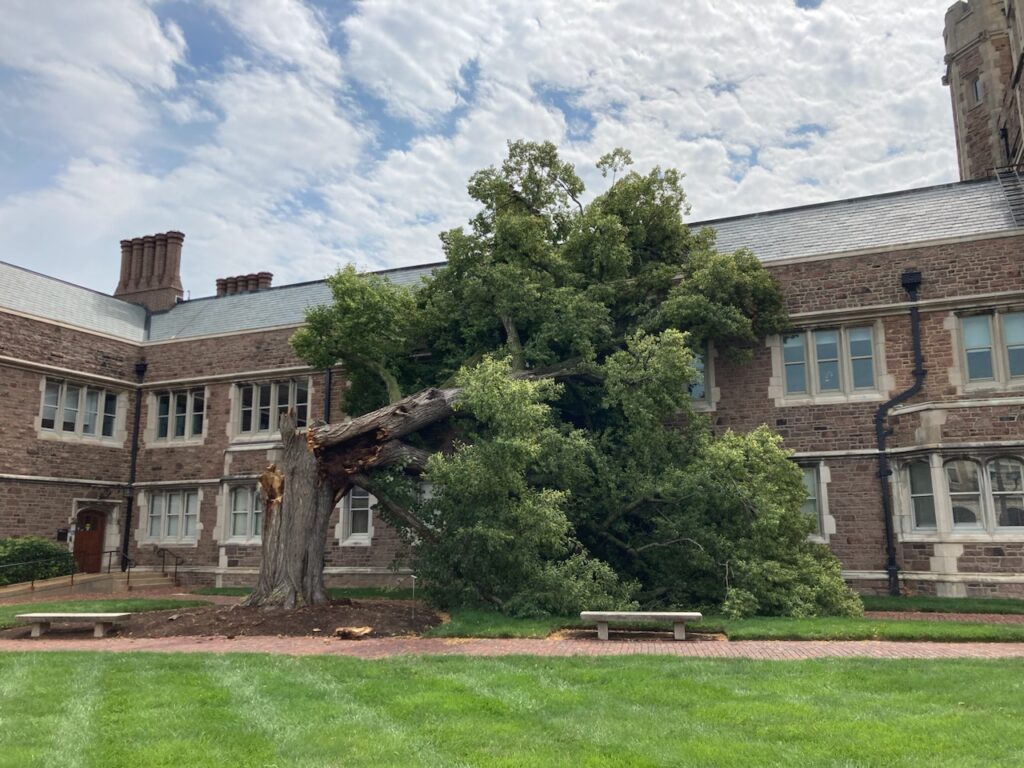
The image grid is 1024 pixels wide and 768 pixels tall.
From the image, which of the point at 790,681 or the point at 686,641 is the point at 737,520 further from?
the point at 790,681

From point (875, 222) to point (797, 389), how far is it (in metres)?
4.62

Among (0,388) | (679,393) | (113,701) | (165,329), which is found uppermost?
(165,329)

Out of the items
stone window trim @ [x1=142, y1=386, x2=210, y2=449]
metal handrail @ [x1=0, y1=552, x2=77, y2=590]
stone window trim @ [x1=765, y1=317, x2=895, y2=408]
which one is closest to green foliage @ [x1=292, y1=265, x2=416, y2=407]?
stone window trim @ [x1=765, y1=317, x2=895, y2=408]

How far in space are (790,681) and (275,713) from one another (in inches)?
177

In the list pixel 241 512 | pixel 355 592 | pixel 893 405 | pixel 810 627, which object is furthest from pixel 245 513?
pixel 893 405

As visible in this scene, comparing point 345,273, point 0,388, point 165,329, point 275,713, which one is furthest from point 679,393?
point 165,329

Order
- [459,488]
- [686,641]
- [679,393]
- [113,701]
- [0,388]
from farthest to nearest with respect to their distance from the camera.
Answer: [0,388]
[679,393]
[459,488]
[686,641]
[113,701]

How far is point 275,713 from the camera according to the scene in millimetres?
6598

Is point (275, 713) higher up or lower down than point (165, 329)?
lower down

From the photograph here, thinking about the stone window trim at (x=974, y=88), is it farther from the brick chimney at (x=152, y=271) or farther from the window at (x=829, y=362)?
the brick chimney at (x=152, y=271)

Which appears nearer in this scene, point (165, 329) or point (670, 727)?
point (670, 727)

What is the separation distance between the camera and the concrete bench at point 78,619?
12305 mm

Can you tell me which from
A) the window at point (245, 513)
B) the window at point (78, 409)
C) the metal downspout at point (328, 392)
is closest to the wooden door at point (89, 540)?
→ the window at point (78, 409)

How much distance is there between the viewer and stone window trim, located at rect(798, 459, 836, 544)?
16031mm
